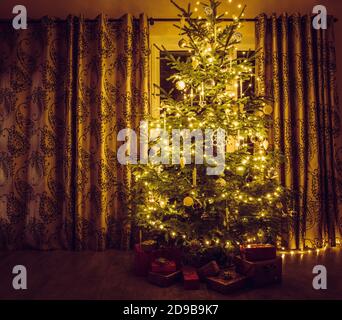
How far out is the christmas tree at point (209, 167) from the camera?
111 inches

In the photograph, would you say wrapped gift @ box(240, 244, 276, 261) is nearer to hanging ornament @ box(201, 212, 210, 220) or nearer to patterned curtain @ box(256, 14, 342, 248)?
hanging ornament @ box(201, 212, 210, 220)

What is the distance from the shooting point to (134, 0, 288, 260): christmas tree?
9.25ft

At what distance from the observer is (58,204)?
379 centimetres

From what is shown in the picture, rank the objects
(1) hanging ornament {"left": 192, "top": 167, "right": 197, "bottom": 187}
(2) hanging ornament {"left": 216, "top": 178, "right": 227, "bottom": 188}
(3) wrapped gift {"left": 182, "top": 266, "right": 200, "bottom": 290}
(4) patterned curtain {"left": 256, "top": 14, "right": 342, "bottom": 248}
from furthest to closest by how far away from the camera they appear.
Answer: (4) patterned curtain {"left": 256, "top": 14, "right": 342, "bottom": 248}
(1) hanging ornament {"left": 192, "top": 167, "right": 197, "bottom": 187}
(2) hanging ornament {"left": 216, "top": 178, "right": 227, "bottom": 188}
(3) wrapped gift {"left": 182, "top": 266, "right": 200, "bottom": 290}

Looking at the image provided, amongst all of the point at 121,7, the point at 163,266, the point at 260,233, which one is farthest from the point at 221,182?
the point at 121,7

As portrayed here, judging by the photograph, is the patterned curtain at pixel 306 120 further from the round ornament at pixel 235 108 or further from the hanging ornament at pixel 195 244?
the hanging ornament at pixel 195 244

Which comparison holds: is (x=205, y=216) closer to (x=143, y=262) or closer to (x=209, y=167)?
(x=209, y=167)

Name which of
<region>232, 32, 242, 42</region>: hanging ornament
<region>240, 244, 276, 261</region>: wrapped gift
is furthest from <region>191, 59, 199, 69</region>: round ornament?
<region>240, 244, 276, 261</region>: wrapped gift

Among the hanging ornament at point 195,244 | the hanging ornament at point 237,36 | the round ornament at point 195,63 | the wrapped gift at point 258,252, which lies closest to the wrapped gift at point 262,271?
the wrapped gift at point 258,252

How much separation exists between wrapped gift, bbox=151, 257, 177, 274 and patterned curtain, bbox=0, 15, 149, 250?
3.26ft

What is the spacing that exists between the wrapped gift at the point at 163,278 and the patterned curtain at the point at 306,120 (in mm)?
1540

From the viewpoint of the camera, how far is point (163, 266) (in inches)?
109

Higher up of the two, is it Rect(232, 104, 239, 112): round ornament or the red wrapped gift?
Rect(232, 104, 239, 112): round ornament
